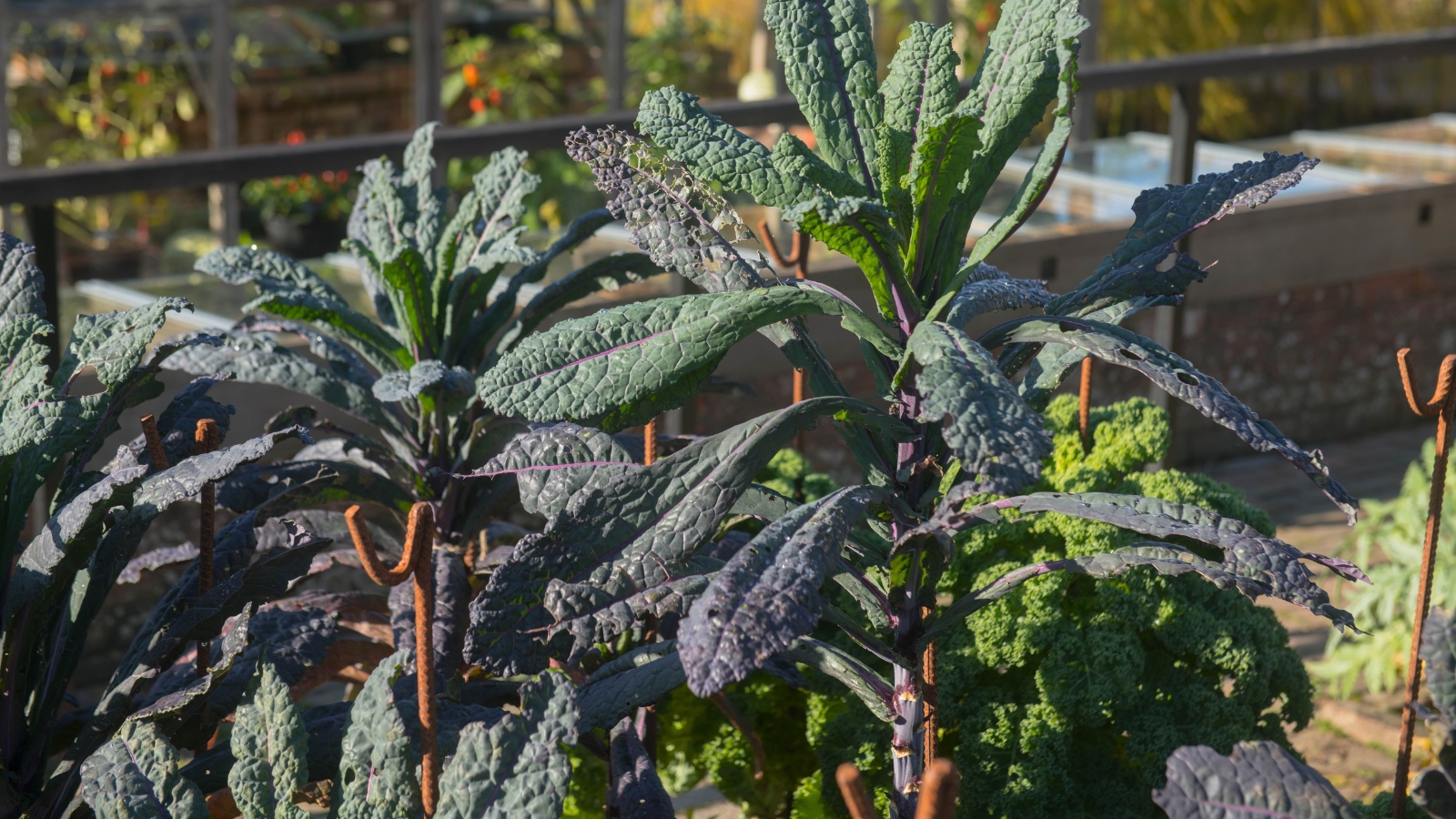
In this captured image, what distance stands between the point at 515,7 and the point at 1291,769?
23.7ft

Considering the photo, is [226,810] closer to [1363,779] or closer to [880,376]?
[880,376]

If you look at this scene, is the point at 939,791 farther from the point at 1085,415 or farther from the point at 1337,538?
the point at 1337,538

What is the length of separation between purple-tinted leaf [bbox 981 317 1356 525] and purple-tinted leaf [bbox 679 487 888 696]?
27cm

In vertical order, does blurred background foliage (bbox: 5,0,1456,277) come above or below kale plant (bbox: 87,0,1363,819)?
above

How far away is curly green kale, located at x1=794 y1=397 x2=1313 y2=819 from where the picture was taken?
1.65m

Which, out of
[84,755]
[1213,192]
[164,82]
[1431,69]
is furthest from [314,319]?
[1431,69]

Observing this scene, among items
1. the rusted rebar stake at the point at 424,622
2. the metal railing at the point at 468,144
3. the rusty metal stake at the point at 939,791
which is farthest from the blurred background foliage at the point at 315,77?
the rusty metal stake at the point at 939,791

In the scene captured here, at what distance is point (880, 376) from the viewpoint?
1397mm

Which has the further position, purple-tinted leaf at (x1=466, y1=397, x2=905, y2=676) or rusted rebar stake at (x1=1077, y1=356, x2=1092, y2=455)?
rusted rebar stake at (x1=1077, y1=356, x2=1092, y2=455)

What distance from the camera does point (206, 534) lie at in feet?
4.84

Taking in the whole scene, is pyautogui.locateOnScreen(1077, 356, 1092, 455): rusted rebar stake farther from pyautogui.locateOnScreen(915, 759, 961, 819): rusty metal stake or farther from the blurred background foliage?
the blurred background foliage

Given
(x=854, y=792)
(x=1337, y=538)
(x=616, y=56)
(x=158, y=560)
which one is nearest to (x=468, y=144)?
(x=158, y=560)

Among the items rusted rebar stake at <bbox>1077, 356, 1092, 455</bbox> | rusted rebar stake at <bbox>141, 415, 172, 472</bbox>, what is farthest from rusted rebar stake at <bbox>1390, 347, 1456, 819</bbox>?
rusted rebar stake at <bbox>141, 415, 172, 472</bbox>

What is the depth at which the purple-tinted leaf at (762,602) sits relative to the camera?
101cm
